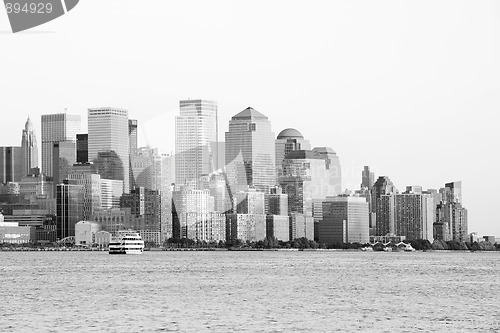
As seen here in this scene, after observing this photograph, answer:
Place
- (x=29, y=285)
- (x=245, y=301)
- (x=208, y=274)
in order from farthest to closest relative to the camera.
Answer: (x=208, y=274) → (x=29, y=285) → (x=245, y=301)

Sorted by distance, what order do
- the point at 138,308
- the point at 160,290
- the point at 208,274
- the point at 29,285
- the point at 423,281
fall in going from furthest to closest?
the point at 208,274 < the point at 423,281 < the point at 29,285 < the point at 160,290 < the point at 138,308

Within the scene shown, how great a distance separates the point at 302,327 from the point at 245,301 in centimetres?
2110

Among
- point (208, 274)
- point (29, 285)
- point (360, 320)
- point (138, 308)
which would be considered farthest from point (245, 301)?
point (208, 274)

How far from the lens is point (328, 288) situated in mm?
115625

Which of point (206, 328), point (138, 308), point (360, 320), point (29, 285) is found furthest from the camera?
point (29, 285)

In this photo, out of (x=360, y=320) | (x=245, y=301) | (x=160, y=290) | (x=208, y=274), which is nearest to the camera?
(x=360, y=320)

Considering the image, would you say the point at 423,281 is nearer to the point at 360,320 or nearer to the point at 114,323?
the point at 360,320

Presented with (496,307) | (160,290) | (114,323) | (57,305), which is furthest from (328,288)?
(114,323)

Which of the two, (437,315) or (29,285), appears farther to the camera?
(29,285)

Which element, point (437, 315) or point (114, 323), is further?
point (437, 315)

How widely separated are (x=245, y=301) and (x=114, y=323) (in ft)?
67.4

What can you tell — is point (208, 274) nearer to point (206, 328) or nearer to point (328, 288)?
point (328, 288)

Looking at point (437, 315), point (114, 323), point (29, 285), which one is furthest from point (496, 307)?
point (29, 285)

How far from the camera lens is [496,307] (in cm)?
9438
